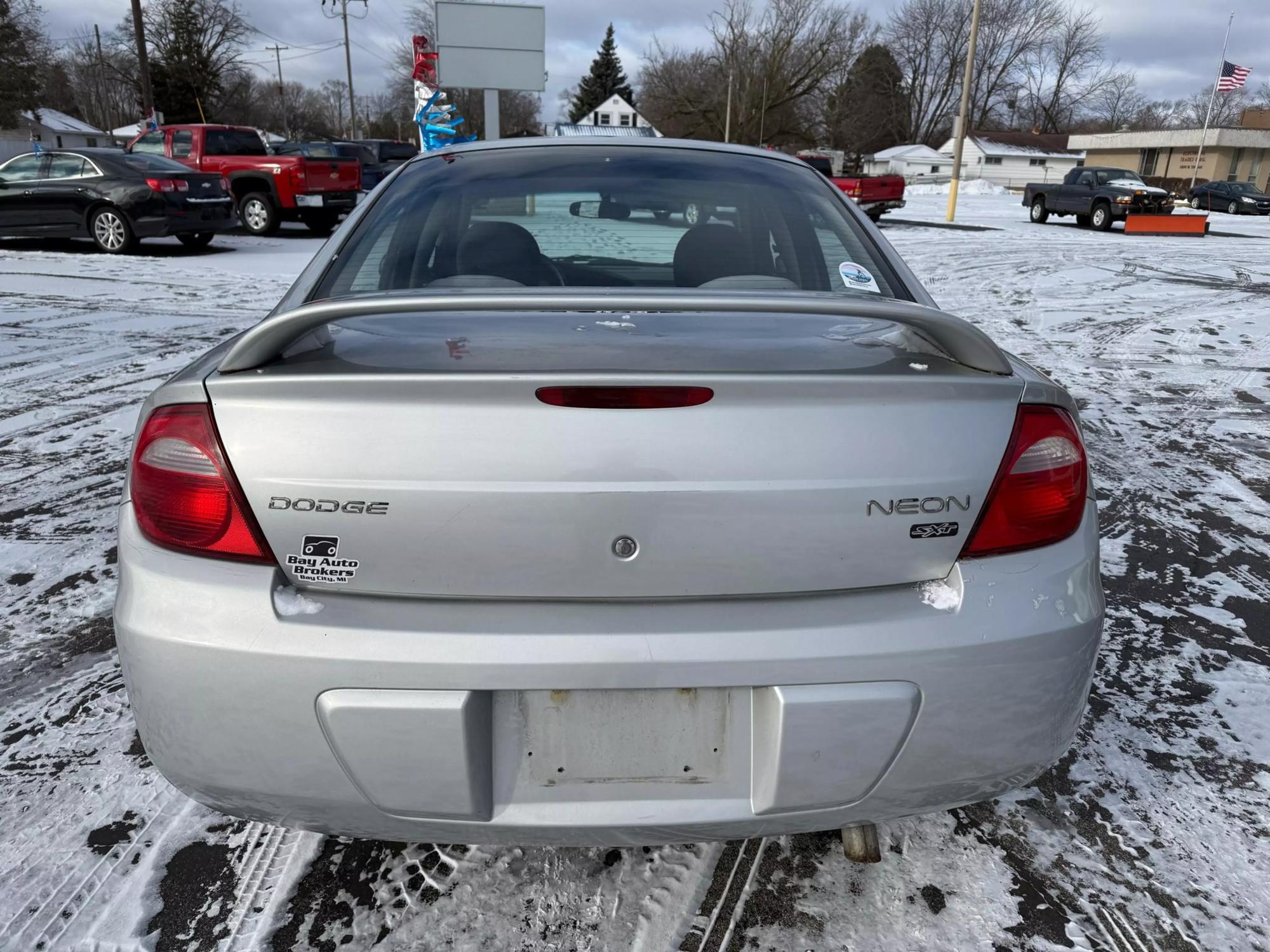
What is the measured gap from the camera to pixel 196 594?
4.70 ft

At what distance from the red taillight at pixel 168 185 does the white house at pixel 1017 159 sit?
6172 cm

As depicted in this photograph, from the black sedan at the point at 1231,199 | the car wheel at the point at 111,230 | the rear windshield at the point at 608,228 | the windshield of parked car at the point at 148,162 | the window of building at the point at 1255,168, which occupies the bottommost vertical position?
the car wheel at the point at 111,230

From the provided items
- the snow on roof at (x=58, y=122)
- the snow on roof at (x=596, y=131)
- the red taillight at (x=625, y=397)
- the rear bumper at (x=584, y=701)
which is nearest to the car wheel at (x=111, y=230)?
the snow on roof at (x=596, y=131)

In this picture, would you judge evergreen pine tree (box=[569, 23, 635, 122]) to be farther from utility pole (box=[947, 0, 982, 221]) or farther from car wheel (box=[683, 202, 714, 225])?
car wheel (box=[683, 202, 714, 225])

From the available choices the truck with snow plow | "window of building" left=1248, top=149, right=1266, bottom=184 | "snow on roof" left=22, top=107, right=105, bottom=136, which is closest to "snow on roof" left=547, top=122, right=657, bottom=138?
the truck with snow plow

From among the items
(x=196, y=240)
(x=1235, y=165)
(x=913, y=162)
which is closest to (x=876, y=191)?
(x=196, y=240)

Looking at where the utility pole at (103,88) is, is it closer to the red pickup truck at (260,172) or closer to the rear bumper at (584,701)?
the red pickup truck at (260,172)

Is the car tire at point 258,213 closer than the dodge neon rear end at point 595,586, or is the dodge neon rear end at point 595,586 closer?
the dodge neon rear end at point 595,586

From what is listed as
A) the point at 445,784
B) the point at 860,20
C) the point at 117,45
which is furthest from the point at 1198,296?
the point at 117,45

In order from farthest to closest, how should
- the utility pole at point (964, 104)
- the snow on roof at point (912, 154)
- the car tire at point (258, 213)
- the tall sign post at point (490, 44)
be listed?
1. the snow on roof at point (912, 154)
2. the utility pole at point (964, 104)
3. the tall sign post at point (490, 44)
4. the car tire at point (258, 213)

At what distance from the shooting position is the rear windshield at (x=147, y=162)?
11.9m

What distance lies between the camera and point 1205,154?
2048 inches

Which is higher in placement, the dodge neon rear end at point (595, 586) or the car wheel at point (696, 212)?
the car wheel at point (696, 212)

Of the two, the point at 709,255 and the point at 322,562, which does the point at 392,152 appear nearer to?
the point at 709,255
